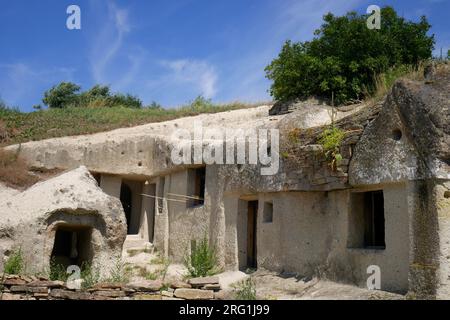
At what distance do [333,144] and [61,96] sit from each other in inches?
1155

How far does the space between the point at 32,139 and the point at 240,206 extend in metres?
10.4

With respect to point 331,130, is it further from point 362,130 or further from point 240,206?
point 240,206

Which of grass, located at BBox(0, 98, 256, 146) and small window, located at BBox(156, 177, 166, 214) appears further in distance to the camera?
grass, located at BBox(0, 98, 256, 146)

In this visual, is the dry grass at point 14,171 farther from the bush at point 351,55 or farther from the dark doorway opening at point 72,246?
the bush at point 351,55

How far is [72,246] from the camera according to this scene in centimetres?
1312

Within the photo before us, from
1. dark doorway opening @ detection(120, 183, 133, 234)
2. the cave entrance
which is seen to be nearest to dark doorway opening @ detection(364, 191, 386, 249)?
the cave entrance

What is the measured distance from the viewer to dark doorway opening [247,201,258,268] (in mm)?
12289

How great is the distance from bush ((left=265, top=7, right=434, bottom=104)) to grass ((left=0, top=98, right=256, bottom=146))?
6549mm

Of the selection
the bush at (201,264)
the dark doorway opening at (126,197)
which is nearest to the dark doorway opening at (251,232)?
the bush at (201,264)

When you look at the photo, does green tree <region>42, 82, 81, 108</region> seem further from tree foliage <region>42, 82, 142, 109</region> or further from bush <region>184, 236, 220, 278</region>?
bush <region>184, 236, 220, 278</region>

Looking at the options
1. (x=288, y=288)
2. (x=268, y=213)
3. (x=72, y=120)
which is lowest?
(x=288, y=288)

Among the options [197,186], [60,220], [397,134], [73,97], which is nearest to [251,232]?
[197,186]

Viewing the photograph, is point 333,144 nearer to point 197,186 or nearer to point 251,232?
point 251,232

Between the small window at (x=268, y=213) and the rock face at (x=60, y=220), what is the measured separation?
3158 mm
